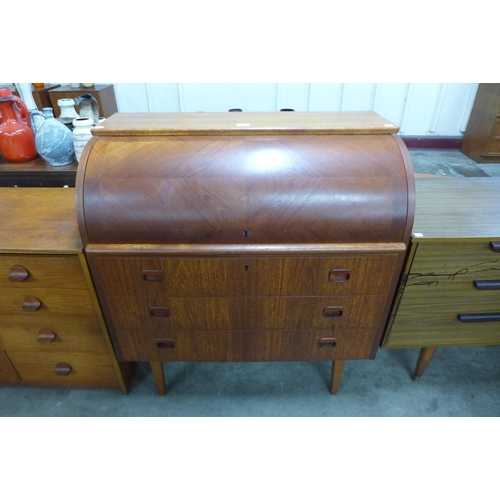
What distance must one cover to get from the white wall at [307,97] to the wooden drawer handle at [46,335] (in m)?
3.05

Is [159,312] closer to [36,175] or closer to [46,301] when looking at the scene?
[46,301]

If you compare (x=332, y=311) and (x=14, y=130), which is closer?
(x=332, y=311)

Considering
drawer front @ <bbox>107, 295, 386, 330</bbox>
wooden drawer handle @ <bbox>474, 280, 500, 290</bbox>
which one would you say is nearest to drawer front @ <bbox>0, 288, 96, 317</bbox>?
drawer front @ <bbox>107, 295, 386, 330</bbox>

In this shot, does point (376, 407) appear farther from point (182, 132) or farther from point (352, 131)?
point (182, 132)

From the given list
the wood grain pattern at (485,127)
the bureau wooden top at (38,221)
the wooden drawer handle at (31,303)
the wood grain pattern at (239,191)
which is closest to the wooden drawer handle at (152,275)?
the wood grain pattern at (239,191)

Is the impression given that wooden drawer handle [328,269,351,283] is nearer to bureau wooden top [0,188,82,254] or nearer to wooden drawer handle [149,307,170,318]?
wooden drawer handle [149,307,170,318]

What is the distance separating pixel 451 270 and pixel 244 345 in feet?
2.73

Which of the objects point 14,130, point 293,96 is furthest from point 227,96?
point 14,130

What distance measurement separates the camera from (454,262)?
4.09 ft

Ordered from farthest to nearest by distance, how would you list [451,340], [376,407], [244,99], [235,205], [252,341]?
[244,99] → [376,407] → [451,340] → [252,341] → [235,205]

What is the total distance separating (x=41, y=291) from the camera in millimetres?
1263

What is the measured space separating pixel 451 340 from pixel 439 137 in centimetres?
339

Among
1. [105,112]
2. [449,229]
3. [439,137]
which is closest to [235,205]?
[449,229]

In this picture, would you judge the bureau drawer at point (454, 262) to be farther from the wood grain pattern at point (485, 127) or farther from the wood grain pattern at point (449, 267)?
the wood grain pattern at point (485, 127)
